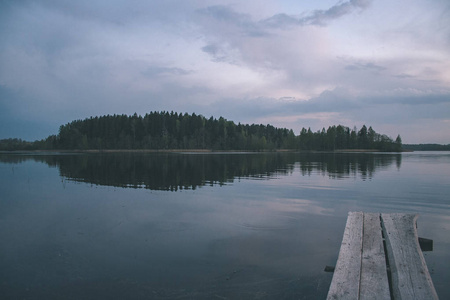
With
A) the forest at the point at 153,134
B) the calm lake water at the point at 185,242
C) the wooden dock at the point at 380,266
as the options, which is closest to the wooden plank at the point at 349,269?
the wooden dock at the point at 380,266

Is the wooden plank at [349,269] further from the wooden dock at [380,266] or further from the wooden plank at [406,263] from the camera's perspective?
the wooden plank at [406,263]

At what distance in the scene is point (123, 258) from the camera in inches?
361

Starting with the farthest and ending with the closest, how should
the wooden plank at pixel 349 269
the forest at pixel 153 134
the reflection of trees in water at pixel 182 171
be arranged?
the forest at pixel 153 134, the reflection of trees in water at pixel 182 171, the wooden plank at pixel 349 269

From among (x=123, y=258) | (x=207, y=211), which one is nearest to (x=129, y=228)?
(x=123, y=258)

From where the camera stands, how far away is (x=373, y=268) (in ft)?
21.1

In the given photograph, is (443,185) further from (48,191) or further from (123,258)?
(48,191)

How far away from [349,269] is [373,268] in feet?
1.84

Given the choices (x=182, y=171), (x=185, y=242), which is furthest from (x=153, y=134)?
(x=185, y=242)

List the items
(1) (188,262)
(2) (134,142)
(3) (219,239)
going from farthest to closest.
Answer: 1. (2) (134,142)
2. (3) (219,239)
3. (1) (188,262)

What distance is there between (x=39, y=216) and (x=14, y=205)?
4165 mm

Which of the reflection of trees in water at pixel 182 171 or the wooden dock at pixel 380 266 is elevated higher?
the wooden dock at pixel 380 266

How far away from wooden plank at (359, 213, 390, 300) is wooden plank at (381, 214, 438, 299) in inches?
8.4

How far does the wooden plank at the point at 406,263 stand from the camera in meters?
5.51

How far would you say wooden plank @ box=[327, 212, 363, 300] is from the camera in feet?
17.8
